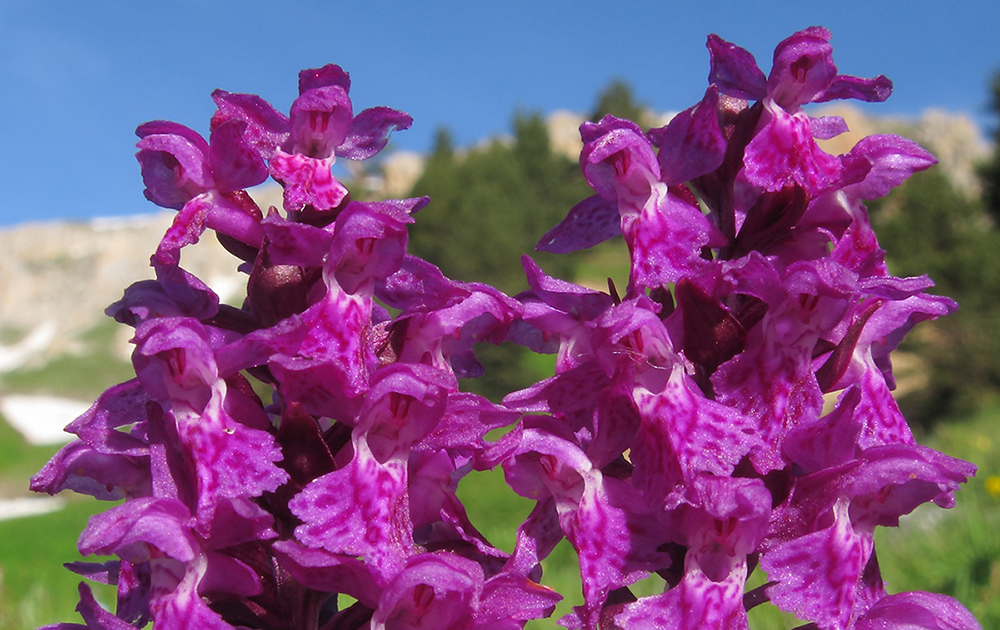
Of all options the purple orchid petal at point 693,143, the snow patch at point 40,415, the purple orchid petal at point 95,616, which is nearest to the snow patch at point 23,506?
the snow patch at point 40,415

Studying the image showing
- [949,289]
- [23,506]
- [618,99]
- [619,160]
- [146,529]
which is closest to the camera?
[146,529]

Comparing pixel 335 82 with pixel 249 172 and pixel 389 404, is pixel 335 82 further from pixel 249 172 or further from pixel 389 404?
pixel 389 404

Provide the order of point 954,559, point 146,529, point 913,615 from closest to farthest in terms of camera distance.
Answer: point 146,529
point 913,615
point 954,559

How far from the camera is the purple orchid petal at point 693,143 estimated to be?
119 centimetres

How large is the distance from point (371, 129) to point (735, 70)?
561 millimetres

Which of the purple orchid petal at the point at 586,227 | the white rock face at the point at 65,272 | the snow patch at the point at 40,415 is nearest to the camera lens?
the purple orchid petal at the point at 586,227

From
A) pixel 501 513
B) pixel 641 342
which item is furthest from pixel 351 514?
pixel 501 513

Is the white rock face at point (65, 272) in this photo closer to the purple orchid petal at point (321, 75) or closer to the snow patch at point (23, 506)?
the snow patch at point (23, 506)

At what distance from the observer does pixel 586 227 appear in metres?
1.42

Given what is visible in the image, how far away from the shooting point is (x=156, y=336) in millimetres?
991

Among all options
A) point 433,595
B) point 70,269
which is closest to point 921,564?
point 433,595

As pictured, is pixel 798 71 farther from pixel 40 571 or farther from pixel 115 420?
pixel 40 571

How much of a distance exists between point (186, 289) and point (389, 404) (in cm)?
Result: 33

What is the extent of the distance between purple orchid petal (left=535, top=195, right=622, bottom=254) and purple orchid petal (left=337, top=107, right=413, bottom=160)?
300mm
